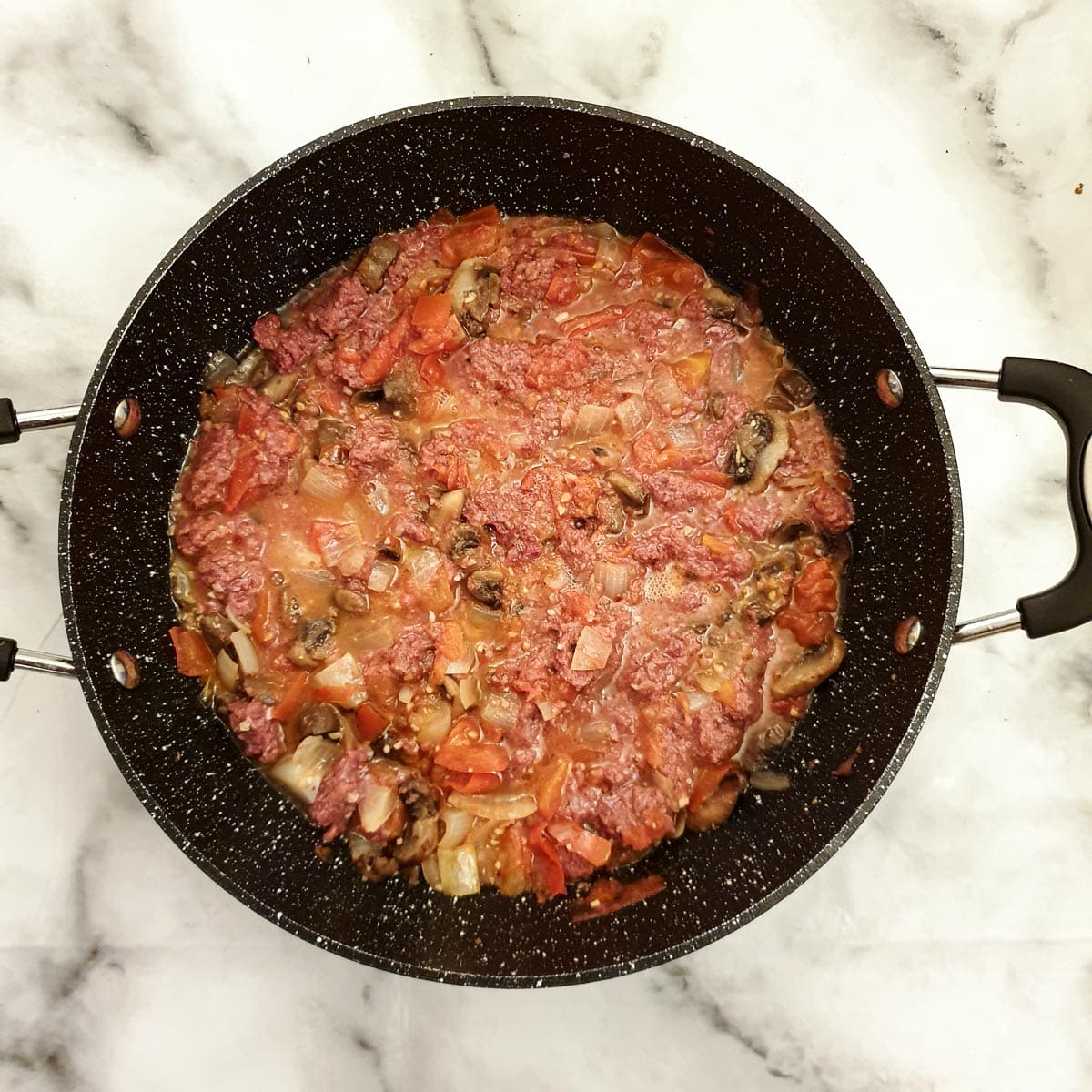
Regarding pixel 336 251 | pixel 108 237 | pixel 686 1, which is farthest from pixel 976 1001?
pixel 108 237

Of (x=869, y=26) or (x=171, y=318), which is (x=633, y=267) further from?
(x=171, y=318)

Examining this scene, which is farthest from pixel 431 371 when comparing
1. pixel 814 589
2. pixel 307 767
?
pixel 814 589

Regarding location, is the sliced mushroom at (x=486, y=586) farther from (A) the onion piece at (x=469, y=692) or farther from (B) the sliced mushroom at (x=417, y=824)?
(B) the sliced mushroom at (x=417, y=824)

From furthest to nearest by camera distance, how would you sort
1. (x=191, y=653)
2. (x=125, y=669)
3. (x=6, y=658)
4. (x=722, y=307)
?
(x=722, y=307) < (x=191, y=653) < (x=125, y=669) < (x=6, y=658)

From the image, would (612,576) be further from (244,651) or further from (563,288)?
(244,651)

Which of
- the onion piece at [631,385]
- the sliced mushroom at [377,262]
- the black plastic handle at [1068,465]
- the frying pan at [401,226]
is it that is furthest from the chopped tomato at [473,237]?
the black plastic handle at [1068,465]
